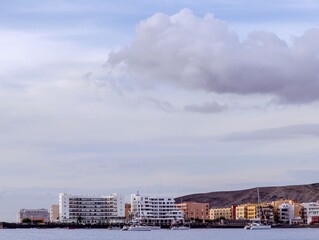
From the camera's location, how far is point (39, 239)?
118000 mm

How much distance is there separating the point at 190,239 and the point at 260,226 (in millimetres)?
81434

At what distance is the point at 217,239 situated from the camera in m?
117

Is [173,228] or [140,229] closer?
[140,229]

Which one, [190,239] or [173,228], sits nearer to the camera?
[190,239]

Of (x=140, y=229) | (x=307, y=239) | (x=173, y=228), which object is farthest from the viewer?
(x=173, y=228)

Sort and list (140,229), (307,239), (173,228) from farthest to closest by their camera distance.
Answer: (173,228) → (140,229) → (307,239)

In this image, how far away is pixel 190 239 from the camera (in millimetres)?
117438

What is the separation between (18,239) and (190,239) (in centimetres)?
2547

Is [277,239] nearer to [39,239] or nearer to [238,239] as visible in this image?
[238,239]

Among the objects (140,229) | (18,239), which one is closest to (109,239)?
(18,239)

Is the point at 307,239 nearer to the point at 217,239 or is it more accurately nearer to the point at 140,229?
the point at 217,239

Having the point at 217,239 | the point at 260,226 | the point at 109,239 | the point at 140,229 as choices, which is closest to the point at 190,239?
the point at 217,239

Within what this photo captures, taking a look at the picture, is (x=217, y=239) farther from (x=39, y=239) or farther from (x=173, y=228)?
(x=173, y=228)

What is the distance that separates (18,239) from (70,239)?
25.0ft
